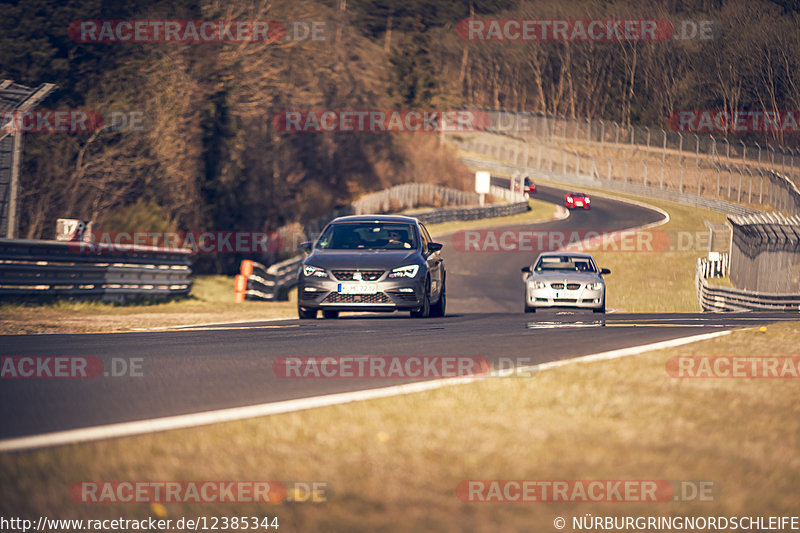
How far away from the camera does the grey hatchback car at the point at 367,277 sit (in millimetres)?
15227

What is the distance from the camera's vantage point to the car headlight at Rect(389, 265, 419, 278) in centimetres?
1527

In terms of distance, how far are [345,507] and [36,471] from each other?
143cm

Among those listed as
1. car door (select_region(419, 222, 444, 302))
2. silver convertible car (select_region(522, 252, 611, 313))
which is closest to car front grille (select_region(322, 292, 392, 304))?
car door (select_region(419, 222, 444, 302))

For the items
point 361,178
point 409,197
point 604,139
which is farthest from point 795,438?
point 604,139

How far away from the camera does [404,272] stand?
15336 millimetres

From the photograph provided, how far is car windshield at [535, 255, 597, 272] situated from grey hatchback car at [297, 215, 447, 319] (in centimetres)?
634

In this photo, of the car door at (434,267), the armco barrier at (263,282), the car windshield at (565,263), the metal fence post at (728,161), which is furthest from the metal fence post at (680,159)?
the car door at (434,267)

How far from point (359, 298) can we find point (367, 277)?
1.17ft

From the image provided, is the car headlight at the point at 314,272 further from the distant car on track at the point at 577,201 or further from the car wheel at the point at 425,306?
the distant car on track at the point at 577,201

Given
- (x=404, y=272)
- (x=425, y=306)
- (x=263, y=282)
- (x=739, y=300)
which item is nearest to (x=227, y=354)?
(x=404, y=272)

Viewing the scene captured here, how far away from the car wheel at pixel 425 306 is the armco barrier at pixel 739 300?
1260cm

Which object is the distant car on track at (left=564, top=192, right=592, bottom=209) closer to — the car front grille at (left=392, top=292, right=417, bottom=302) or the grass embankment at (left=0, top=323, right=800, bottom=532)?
the car front grille at (left=392, top=292, right=417, bottom=302)

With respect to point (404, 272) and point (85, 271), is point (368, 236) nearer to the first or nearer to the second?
point (404, 272)

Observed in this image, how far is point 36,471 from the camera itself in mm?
4273
